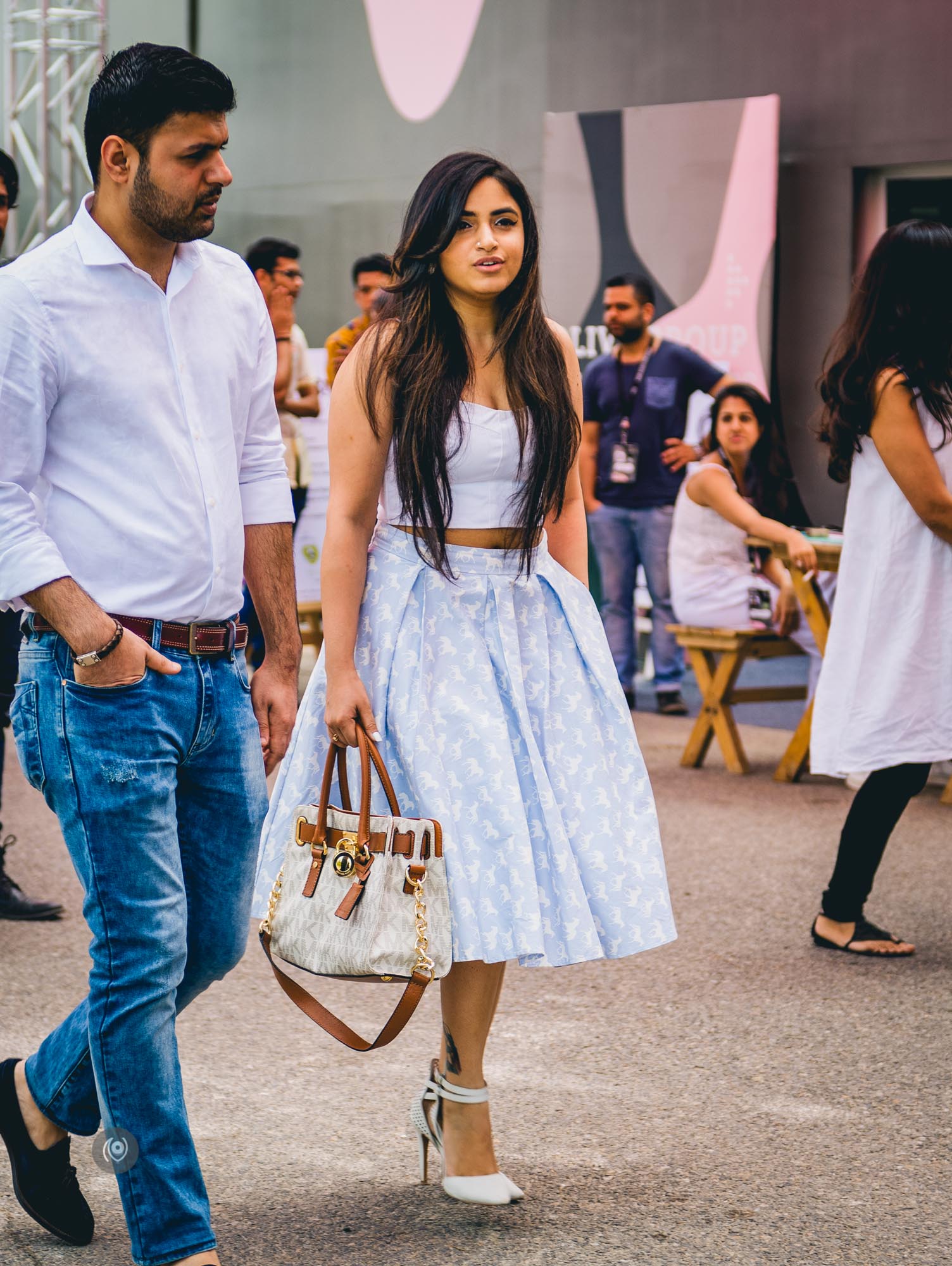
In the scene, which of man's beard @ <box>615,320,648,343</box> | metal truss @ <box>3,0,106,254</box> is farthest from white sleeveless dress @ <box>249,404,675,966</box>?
metal truss @ <box>3,0,106,254</box>

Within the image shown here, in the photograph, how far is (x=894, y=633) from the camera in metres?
A: 4.78

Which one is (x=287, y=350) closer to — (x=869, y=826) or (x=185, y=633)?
(x=869, y=826)

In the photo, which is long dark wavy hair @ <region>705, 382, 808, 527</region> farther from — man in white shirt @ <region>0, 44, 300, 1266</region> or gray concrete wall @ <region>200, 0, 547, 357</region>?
man in white shirt @ <region>0, 44, 300, 1266</region>

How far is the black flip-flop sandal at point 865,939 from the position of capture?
189 inches

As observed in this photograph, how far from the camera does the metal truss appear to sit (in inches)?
544

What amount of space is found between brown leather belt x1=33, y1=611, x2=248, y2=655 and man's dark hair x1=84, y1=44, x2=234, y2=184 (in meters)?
0.72

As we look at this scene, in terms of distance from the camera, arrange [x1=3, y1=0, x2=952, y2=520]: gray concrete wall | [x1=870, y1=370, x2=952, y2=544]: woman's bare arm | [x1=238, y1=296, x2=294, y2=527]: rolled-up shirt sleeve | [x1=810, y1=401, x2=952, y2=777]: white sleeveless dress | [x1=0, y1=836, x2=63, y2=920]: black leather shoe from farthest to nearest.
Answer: [x1=3, y1=0, x2=952, y2=520]: gray concrete wall
[x1=0, y1=836, x2=63, y2=920]: black leather shoe
[x1=810, y1=401, x2=952, y2=777]: white sleeveless dress
[x1=870, y1=370, x2=952, y2=544]: woman's bare arm
[x1=238, y1=296, x2=294, y2=527]: rolled-up shirt sleeve

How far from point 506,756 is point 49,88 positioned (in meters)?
13.2

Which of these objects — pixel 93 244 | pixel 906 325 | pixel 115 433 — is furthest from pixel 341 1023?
pixel 906 325

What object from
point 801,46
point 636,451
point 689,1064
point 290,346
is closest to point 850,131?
point 801,46

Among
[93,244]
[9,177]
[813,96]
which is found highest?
[813,96]

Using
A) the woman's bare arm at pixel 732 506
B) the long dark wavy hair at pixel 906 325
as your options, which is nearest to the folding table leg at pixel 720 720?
the woman's bare arm at pixel 732 506

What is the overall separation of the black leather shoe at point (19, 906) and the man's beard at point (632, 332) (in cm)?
496

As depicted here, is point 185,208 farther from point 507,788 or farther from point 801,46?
point 801,46
